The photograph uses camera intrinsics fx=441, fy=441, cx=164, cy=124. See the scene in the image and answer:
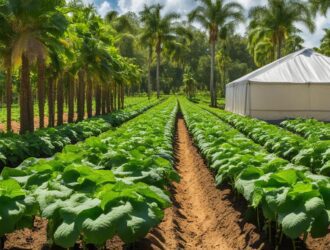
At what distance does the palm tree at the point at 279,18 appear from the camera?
39.5 m

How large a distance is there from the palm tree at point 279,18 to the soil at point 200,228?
33.5 m

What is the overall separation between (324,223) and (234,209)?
10.0ft

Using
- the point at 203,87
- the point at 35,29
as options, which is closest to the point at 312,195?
the point at 35,29

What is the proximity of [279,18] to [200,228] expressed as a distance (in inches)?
1446

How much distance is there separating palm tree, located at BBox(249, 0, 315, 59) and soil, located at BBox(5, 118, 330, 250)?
33478 mm

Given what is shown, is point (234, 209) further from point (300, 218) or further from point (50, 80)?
point (50, 80)

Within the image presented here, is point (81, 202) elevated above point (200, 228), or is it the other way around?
point (81, 202)

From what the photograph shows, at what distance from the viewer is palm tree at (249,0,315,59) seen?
3953 centimetres

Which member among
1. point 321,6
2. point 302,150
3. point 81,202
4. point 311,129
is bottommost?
point 311,129

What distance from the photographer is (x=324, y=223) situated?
421 cm

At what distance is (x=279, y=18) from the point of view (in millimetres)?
40531

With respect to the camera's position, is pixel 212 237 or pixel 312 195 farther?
pixel 212 237

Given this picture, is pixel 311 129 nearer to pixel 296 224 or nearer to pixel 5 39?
pixel 5 39

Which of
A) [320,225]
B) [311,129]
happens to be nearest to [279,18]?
[311,129]
